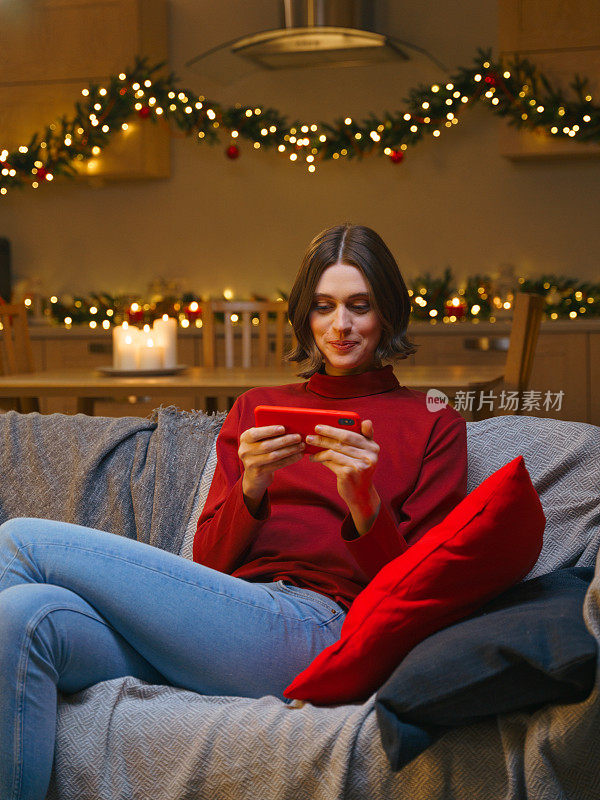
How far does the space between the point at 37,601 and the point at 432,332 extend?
347cm

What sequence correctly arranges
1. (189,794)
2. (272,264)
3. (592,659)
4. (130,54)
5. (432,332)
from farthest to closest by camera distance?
(272,264) < (130,54) < (432,332) < (189,794) < (592,659)

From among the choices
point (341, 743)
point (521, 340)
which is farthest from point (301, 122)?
point (341, 743)

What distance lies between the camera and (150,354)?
318 centimetres

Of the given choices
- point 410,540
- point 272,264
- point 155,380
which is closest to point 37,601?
point 410,540

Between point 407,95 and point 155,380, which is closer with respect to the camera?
point 155,380

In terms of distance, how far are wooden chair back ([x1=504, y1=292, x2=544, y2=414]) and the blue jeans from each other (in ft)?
6.10

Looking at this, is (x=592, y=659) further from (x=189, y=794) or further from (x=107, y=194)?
(x=107, y=194)

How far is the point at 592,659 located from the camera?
1.00 metres

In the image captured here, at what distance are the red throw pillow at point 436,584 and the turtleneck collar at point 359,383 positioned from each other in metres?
0.47

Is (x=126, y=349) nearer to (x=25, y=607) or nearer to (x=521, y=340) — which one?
(x=521, y=340)

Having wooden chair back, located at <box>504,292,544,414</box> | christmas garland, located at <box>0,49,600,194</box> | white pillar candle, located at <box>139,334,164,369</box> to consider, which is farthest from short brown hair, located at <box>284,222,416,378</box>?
christmas garland, located at <box>0,49,600,194</box>

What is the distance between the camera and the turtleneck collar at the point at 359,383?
1678mm

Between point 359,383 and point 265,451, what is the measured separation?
382 millimetres

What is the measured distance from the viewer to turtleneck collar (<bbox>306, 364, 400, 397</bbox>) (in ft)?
5.50
